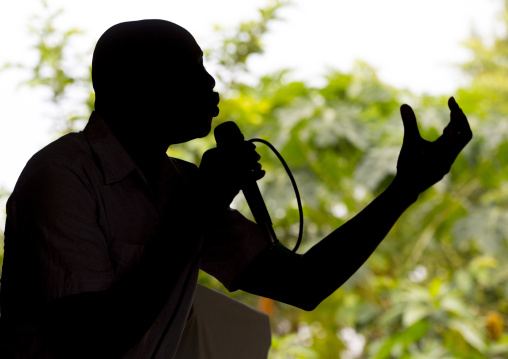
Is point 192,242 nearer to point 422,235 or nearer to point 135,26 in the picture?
point 135,26

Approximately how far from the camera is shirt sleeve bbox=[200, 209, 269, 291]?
667 mm

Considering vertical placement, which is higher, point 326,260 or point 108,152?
point 108,152

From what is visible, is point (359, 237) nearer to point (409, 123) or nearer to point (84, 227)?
point (409, 123)

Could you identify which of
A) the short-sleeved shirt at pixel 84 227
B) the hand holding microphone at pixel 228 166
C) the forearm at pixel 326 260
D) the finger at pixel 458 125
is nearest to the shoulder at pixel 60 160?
the short-sleeved shirt at pixel 84 227

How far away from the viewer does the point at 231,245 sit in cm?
68

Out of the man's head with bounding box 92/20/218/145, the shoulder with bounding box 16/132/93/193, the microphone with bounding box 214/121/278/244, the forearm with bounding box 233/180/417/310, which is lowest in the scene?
the forearm with bounding box 233/180/417/310

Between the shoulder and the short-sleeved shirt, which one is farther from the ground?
the shoulder

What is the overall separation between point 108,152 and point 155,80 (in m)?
0.08

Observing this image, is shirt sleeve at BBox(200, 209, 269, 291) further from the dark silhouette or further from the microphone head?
the microphone head

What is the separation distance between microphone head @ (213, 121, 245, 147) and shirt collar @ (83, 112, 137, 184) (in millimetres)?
84

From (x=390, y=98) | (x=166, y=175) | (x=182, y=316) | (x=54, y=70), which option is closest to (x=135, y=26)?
(x=166, y=175)

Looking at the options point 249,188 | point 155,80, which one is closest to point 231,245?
point 249,188

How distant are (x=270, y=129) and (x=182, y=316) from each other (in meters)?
1.58

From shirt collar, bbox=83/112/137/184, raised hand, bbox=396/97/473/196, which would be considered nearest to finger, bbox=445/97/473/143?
raised hand, bbox=396/97/473/196
